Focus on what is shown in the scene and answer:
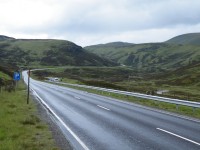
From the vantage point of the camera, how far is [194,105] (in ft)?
68.3

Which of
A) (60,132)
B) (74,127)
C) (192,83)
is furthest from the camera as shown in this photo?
(192,83)

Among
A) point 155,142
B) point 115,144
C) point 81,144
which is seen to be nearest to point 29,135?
point 81,144

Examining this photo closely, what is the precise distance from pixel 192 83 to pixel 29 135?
91.6m

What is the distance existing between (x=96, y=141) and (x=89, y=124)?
165 inches

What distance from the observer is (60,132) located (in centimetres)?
1377

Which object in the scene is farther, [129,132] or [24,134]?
[129,132]

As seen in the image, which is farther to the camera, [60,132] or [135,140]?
[60,132]

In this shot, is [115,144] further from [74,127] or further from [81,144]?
[74,127]

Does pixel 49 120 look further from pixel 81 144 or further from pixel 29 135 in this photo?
pixel 81 144

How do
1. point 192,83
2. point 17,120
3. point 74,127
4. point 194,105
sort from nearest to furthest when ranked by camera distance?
point 74,127
point 17,120
point 194,105
point 192,83

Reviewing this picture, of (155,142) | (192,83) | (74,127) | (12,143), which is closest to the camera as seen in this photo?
(12,143)

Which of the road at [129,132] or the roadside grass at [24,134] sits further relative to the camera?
the road at [129,132]

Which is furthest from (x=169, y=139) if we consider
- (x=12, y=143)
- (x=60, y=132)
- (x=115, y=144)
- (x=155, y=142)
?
(x=12, y=143)

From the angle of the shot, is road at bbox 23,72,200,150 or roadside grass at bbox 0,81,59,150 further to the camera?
road at bbox 23,72,200,150
